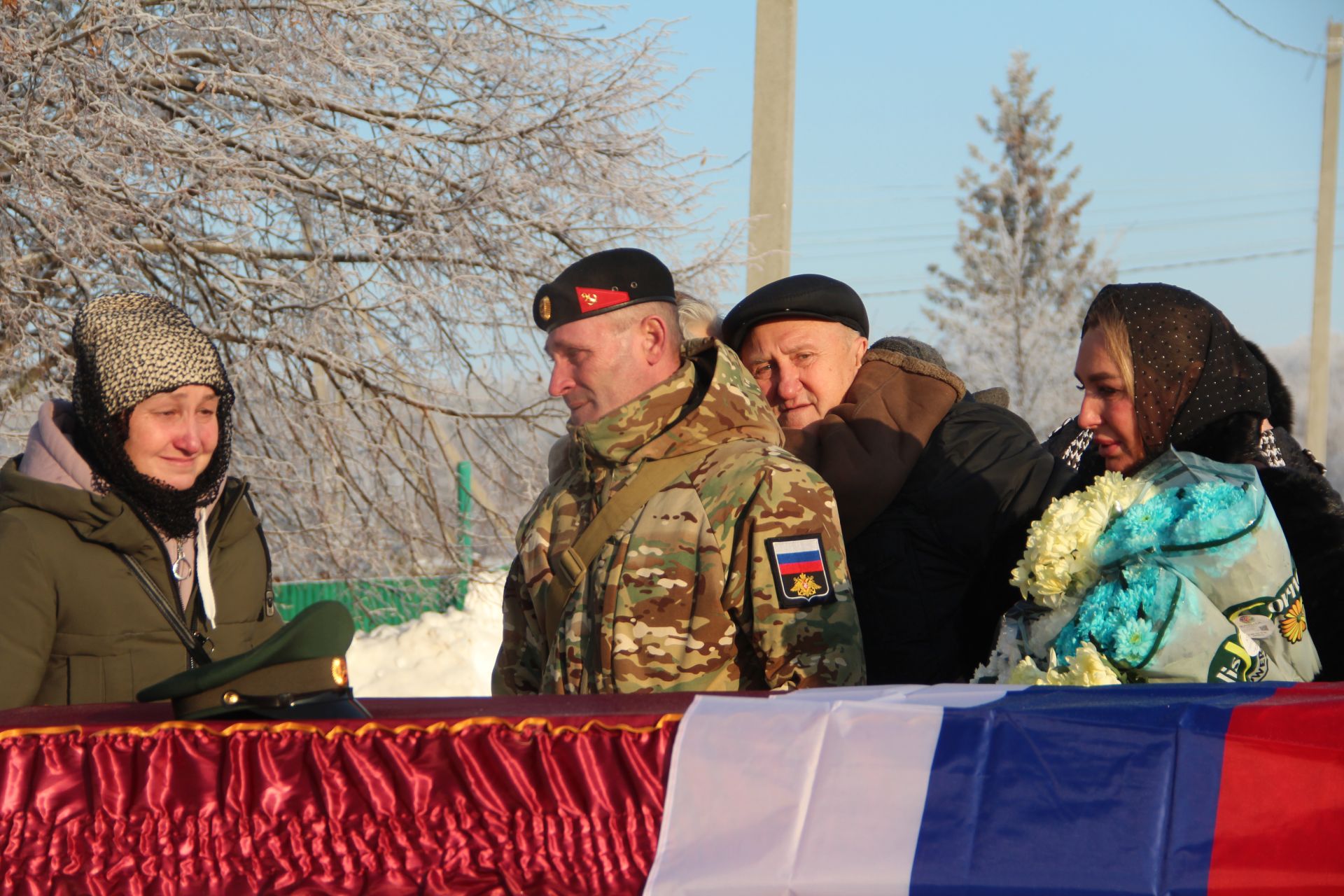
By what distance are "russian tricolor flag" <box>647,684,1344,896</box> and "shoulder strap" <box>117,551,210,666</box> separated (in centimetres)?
150

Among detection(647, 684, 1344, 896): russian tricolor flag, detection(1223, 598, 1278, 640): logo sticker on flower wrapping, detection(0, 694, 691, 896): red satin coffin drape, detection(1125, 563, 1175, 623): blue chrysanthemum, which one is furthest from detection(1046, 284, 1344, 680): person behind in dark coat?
detection(0, 694, 691, 896): red satin coffin drape

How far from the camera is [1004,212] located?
35.5 m

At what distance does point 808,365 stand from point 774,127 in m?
3.44

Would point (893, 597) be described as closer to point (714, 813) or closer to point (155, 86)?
point (714, 813)

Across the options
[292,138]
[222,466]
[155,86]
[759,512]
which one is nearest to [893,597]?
[759,512]

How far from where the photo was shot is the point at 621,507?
2936 mm

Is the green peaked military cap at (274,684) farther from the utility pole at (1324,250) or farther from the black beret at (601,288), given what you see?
the utility pole at (1324,250)

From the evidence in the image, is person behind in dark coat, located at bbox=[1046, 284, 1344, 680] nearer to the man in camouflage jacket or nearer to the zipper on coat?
the man in camouflage jacket

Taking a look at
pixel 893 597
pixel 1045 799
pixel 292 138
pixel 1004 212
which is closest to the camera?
pixel 1045 799

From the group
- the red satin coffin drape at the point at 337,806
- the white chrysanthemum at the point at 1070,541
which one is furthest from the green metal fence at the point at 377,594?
the white chrysanthemum at the point at 1070,541

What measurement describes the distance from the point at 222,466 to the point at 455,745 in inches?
61.2

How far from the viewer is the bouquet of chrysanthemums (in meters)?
2.04

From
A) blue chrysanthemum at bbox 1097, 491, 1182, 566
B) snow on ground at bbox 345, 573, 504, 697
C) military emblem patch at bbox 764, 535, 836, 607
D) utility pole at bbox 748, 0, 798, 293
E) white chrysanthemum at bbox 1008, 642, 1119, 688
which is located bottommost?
snow on ground at bbox 345, 573, 504, 697

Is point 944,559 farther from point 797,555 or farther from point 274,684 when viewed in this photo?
point 274,684
